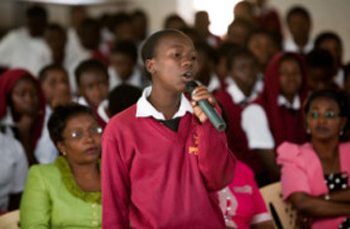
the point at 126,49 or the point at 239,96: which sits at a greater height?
the point at 126,49

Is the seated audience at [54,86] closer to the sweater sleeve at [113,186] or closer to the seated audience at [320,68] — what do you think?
the seated audience at [320,68]

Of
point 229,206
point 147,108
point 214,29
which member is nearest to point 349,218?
point 229,206

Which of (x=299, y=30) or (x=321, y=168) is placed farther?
(x=299, y=30)

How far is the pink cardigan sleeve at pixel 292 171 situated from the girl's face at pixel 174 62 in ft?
4.33

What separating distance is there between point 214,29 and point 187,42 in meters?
4.81

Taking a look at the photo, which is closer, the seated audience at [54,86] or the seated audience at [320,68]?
the seated audience at [54,86]

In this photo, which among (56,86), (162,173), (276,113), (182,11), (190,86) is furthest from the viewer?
(182,11)

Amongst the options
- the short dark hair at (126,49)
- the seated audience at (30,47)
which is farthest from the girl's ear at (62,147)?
the seated audience at (30,47)

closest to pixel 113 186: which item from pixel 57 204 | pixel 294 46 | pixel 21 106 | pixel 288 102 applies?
pixel 57 204

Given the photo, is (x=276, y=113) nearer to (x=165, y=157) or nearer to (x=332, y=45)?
(x=332, y=45)

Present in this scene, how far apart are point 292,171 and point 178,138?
4.30 ft

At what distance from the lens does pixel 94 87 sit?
183 inches

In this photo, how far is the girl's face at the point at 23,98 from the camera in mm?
4336

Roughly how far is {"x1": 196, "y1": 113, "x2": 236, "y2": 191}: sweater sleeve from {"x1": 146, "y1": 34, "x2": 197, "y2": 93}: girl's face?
0.55 ft
